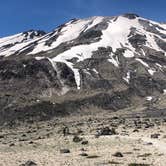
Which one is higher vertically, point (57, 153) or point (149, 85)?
point (149, 85)

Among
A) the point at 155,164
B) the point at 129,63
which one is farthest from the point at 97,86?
the point at 155,164

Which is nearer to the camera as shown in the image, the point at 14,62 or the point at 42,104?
the point at 42,104

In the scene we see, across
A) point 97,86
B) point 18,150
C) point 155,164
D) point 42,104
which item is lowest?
point 155,164

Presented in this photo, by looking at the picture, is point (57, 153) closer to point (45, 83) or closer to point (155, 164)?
point (155, 164)

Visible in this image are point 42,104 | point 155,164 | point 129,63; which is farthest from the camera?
point 129,63

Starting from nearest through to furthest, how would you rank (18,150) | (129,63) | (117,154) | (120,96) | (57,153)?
(117,154) → (57,153) → (18,150) → (120,96) → (129,63)

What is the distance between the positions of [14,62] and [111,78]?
112ft

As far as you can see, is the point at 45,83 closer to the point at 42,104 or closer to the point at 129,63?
the point at 42,104

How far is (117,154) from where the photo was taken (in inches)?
1645

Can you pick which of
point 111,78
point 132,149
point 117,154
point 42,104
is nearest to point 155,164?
point 117,154

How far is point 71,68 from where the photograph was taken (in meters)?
181

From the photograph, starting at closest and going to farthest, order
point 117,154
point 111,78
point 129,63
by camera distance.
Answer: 1. point 117,154
2. point 111,78
3. point 129,63

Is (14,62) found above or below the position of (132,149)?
above

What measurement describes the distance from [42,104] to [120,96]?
32448 millimetres
